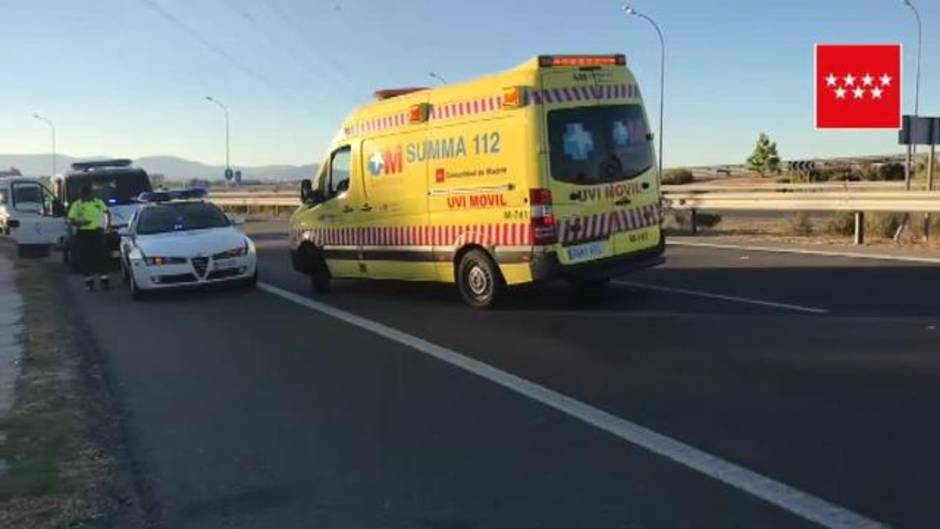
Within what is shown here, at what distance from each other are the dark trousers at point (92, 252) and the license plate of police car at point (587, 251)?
31.5 ft

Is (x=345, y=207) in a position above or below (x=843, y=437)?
above

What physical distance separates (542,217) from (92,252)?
9627 millimetres

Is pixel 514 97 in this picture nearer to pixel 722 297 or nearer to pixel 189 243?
pixel 722 297

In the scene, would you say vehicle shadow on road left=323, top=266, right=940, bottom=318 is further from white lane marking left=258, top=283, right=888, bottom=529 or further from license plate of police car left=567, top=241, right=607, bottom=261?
white lane marking left=258, top=283, right=888, bottom=529

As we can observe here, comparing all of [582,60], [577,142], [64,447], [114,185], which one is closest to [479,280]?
[577,142]

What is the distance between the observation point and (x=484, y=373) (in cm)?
829

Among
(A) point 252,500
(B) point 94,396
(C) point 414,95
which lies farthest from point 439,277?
(A) point 252,500

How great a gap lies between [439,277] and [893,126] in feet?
66.5

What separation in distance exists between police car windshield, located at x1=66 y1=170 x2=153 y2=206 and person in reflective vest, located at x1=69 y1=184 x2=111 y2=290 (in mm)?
4509

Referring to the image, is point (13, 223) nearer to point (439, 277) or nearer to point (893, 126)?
point (439, 277)

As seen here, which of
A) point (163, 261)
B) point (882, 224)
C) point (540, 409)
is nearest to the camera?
point (540, 409)

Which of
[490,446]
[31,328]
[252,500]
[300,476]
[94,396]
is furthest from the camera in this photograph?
[31,328]

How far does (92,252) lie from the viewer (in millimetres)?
17453

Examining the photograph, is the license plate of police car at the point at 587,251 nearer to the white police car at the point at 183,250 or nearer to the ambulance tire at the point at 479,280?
the ambulance tire at the point at 479,280
